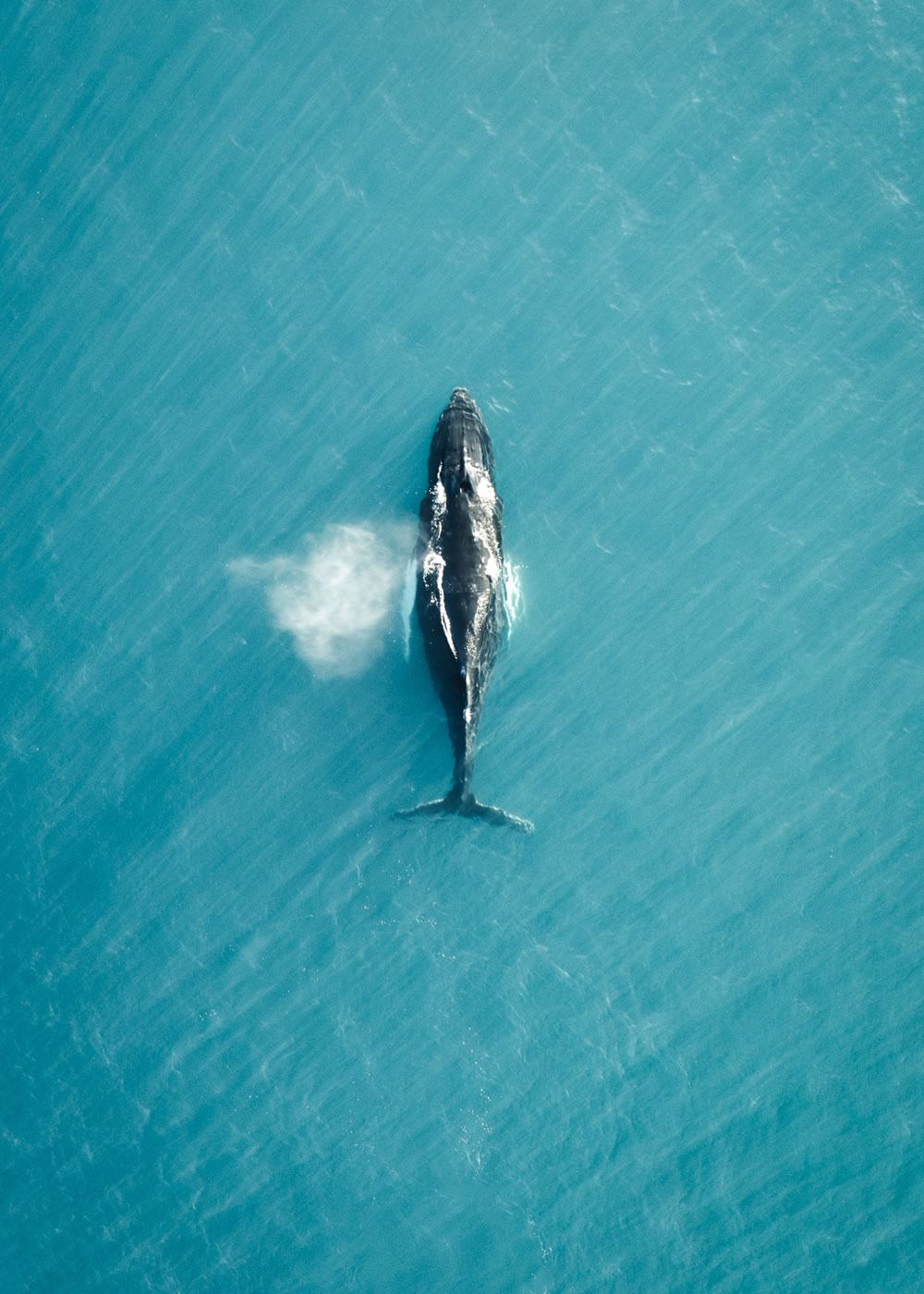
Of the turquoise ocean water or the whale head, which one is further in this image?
the whale head

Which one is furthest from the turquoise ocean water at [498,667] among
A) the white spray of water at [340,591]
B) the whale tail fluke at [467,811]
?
the whale tail fluke at [467,811]

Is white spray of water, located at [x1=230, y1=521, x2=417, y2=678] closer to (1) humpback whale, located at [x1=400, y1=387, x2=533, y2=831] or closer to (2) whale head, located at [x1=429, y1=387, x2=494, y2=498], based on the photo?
(1) humpback whale, located at [x1=400, y1=387, x2=533, y2=831]

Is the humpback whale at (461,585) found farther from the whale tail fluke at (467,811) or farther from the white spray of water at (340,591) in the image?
the white spray of water at (340,591)

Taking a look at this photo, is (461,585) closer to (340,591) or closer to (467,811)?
(340,591)

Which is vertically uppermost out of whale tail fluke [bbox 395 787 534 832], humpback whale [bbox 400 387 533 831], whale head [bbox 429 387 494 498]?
whale head [bbox 429 387 494 498]

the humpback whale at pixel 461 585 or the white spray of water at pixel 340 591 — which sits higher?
the humpback whale at pixel 461 585

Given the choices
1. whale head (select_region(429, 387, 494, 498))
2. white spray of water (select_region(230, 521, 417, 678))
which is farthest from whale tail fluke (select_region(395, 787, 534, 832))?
whale head (select_region(429, 387, 494, 498))

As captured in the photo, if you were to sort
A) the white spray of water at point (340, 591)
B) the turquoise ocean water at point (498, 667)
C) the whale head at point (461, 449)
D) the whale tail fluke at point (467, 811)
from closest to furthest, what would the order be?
the turquoise ocean water at point (498, 667) → the whale tail fluke at point (467, 811) → the whale head at point (461, 449) → the white spray of water at point (340, 591)
